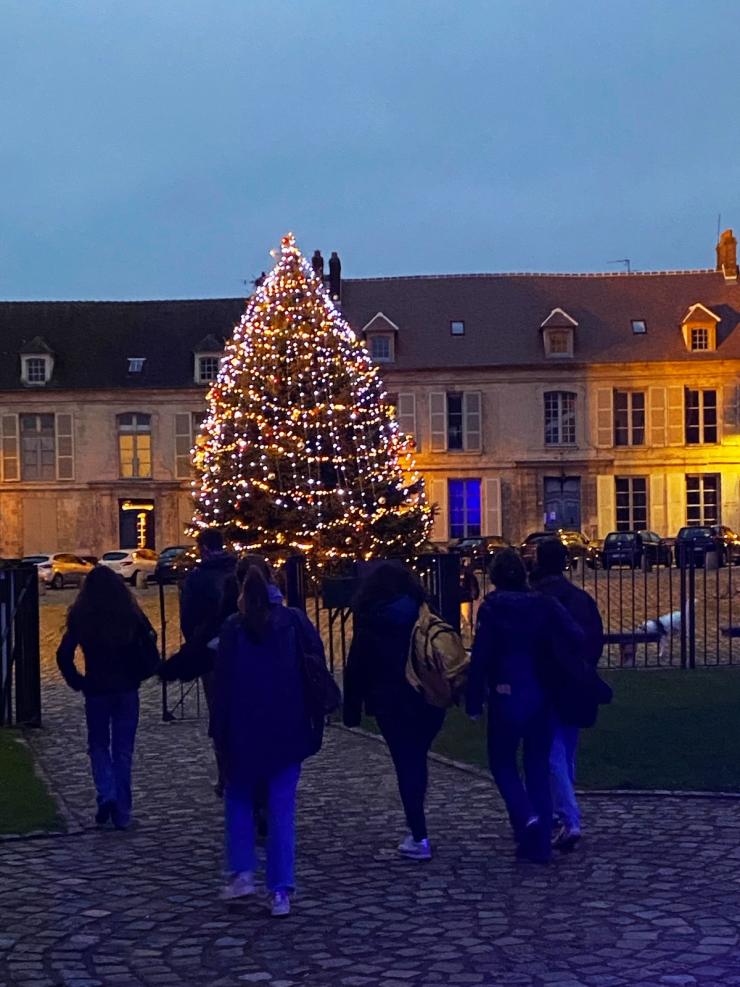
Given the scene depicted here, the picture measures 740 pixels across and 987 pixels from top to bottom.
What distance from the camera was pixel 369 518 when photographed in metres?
28.2

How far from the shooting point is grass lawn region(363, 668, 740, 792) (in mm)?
10039

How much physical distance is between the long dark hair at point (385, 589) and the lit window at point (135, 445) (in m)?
45.5

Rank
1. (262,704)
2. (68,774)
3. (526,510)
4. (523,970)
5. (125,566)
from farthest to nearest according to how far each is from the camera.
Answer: (526,510)
(125,566)
(68,774)
(262,704)
(523,970)

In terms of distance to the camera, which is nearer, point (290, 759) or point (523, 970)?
point (523, 970)

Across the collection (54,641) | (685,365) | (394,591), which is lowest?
(54,641)

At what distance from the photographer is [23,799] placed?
968cm

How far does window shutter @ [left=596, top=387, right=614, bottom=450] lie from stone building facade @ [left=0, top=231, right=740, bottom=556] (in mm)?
67

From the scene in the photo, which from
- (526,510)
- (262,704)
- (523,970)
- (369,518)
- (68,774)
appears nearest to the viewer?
(523,970)

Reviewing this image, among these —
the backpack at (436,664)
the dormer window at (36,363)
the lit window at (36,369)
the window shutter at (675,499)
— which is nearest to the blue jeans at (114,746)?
the backpack at (436,664)

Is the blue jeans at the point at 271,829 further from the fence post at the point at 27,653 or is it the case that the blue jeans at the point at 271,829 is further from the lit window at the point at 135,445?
the lit window at the point at 135,445

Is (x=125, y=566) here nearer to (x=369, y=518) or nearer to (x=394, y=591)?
(x=369, y=518)

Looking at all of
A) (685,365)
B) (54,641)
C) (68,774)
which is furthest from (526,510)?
(68,774)

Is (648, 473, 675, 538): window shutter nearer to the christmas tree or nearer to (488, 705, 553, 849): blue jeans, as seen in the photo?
the christmas tree

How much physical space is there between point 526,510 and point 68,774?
41451 mm
